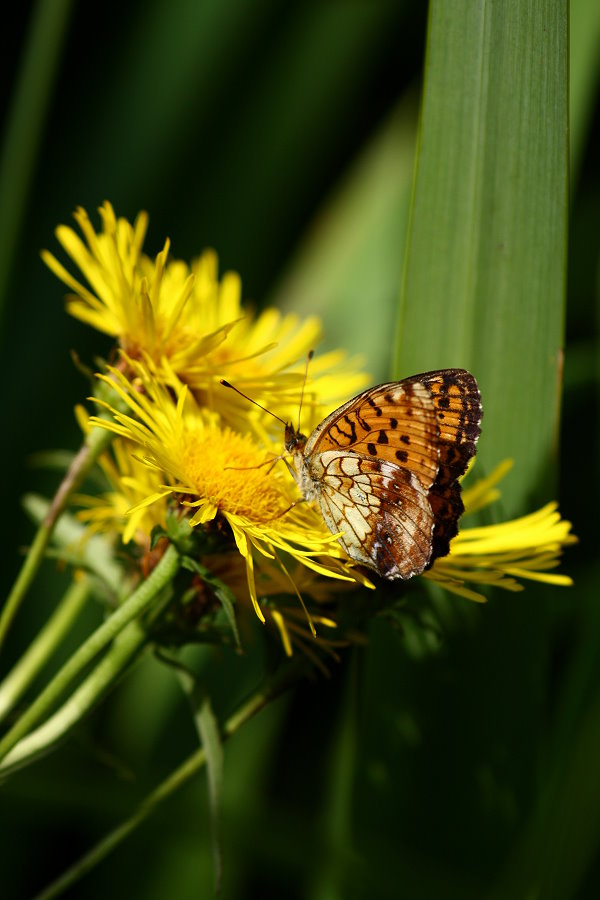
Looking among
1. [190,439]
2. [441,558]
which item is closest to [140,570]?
[190,439]

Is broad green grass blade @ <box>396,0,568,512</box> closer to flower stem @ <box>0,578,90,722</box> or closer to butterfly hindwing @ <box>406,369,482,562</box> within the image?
butterfly hindwing @ <box>406,369,482,562</box>

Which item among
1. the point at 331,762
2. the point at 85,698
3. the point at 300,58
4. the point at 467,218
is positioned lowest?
the point at 331,762

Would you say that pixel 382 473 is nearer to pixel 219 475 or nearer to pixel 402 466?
pixel 402 466

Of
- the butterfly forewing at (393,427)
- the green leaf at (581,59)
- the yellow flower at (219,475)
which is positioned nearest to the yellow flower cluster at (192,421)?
the yellow flower at (219,475)

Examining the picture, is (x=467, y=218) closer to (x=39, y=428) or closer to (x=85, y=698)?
(x=85, y=698)

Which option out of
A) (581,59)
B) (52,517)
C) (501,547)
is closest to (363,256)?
(581,59)

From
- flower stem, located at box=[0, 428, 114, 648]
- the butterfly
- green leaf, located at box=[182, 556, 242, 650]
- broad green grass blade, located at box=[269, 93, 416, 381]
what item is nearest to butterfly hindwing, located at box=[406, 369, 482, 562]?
the butterfly
